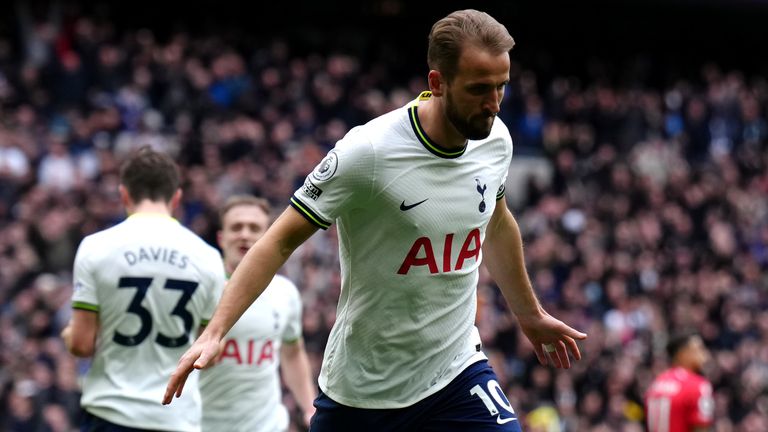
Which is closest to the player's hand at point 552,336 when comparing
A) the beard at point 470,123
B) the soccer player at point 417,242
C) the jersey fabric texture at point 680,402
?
the soccer player at point 417,242

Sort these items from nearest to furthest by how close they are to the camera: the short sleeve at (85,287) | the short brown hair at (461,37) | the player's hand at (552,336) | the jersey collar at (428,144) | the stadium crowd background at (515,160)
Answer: the short brown hair at (461,37)
the jersey collar at (428,144)
the player's hand at (552,336)
the short sleeve at (85,287)
the stadium crowd background at (515,160)

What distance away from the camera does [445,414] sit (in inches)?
210

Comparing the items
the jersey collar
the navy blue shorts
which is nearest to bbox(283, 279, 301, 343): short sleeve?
the navy blue shorts

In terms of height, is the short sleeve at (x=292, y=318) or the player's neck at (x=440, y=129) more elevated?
the player's neck at (x=440, y=129)

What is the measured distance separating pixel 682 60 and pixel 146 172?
24.5m

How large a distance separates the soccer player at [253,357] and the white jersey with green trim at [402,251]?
2.12 m

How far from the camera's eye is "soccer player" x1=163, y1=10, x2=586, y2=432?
506 centimetres

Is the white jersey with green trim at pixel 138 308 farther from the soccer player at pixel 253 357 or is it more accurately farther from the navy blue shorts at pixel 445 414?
the navy blue shorts at pixel 445 414

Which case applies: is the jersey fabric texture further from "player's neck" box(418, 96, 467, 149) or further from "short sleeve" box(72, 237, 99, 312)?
"player's neck" box(418, 96, 467, 149)

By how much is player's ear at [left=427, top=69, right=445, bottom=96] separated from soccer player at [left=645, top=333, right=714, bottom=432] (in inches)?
291

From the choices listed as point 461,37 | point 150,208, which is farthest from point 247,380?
point 461,37

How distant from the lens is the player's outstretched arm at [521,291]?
227 inches

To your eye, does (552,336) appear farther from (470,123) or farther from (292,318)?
(292,318)

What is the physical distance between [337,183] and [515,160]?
18.9 metres
